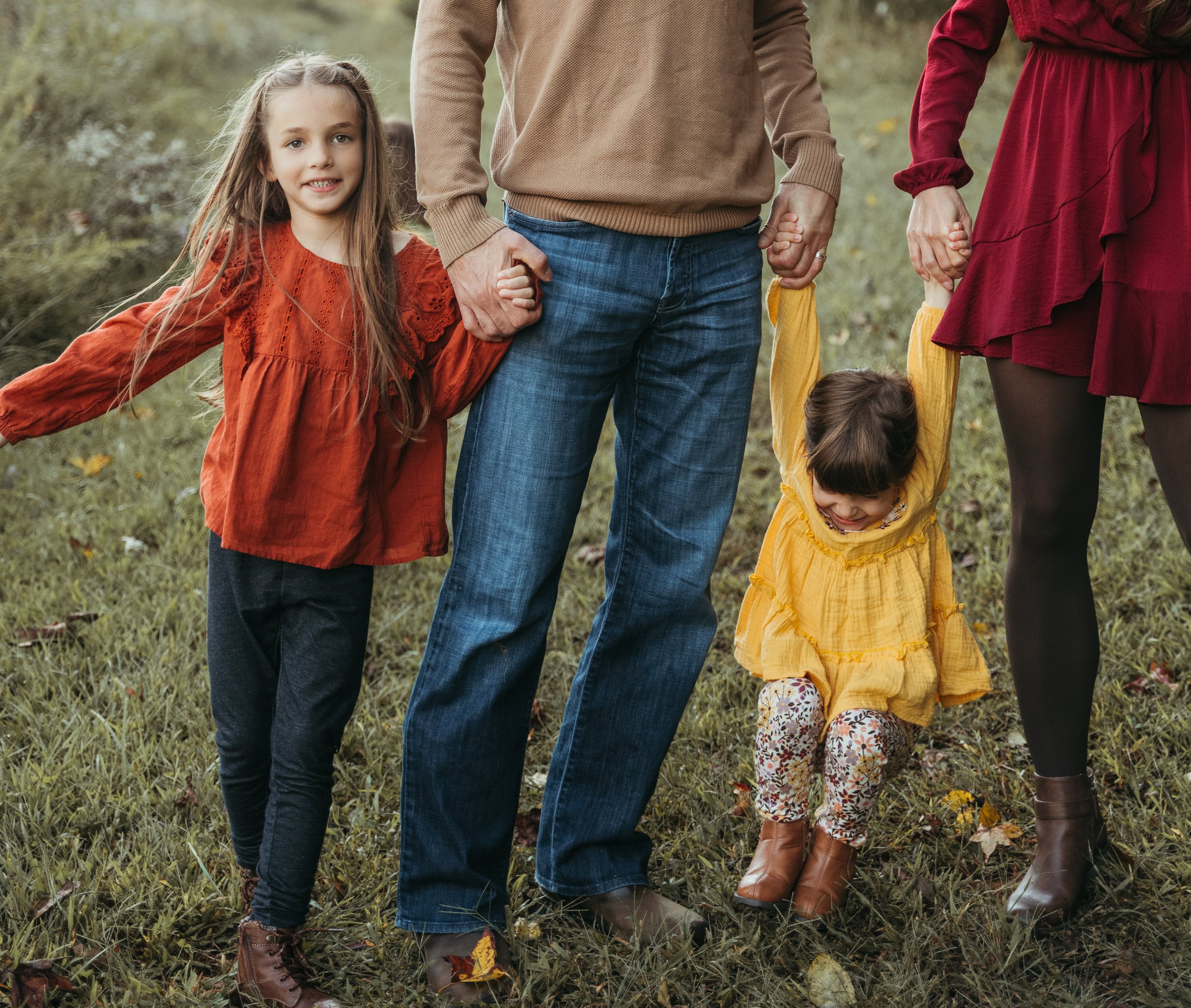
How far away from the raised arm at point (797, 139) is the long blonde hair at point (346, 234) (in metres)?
0.71

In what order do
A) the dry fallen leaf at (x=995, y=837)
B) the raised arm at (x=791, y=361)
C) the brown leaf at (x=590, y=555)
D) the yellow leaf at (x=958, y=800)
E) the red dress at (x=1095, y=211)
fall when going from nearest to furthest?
the red dress at (x=1095, y=211), the raised arm at (x=791, y=361), the dry fallen leaf at (x=995, y=837), the yellow leaf at (x=958, y=800), the brown leaf at (x=590, y=555)

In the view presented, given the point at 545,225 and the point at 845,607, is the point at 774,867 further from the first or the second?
the point at 545,225

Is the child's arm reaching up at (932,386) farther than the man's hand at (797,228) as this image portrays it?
Yes

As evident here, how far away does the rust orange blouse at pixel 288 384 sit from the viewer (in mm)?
1976

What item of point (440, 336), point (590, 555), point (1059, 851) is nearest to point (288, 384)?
point (440, 336)

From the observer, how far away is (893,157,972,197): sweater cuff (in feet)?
7.11

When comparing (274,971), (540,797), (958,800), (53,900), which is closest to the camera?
(274,971)

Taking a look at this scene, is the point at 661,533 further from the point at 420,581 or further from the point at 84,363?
the point at 420,581

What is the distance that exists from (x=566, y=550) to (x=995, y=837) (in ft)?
4.08

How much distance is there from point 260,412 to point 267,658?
1.55ft

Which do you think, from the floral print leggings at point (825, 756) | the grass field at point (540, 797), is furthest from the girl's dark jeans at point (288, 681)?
the floral print leggings at point (825, 756)

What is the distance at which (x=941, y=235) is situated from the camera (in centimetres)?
215

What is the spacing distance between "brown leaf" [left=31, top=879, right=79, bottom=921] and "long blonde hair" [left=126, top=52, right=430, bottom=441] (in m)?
1.10

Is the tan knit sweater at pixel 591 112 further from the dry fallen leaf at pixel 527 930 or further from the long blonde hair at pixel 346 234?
the dry fallen leaf at pixel 527 930
